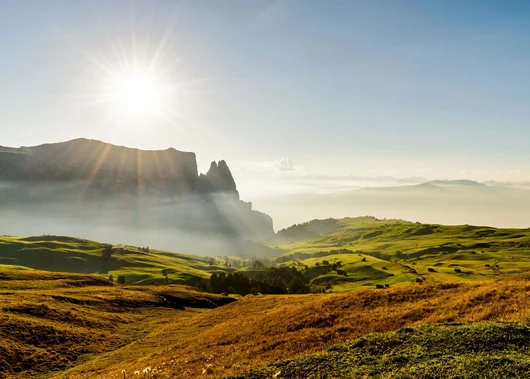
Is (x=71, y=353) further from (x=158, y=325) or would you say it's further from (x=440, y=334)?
(x=440, y=334)

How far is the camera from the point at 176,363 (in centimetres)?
3422

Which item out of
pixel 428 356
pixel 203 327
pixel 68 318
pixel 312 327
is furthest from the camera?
pixel 203 327

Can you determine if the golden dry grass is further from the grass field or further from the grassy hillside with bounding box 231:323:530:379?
the grassy hillside with bounding box 231:323:530:379

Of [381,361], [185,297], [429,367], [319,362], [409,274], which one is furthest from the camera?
[409,274]

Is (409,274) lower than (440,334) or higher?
lower

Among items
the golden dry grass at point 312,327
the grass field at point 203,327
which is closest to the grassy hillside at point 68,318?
the grass field at point 203,327

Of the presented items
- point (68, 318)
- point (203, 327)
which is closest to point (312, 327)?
point (203, 327)

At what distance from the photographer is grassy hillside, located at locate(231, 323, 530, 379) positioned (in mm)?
16859

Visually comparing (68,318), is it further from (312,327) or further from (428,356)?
(428,356)

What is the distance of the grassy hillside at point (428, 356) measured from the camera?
55.3 feet

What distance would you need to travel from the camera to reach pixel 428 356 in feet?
63.3

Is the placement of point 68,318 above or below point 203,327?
above

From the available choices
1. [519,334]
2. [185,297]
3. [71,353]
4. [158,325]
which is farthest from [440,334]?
[185,297]

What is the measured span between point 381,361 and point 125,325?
59.5 m
